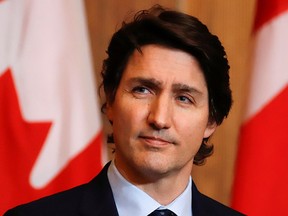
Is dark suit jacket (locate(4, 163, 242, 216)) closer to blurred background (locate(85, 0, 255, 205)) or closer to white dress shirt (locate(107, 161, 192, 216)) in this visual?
white dress shirt (locate(107, 161, 192, 216))

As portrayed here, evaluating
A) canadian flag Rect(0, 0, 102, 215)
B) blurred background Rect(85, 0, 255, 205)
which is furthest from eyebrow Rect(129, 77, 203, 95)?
blurred background Rect(85, 0, 255, 205)

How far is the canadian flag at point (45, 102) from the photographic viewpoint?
1.40 metres

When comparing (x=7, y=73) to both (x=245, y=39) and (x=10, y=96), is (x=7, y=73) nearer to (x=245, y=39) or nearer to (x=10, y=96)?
(x=10, y=96)

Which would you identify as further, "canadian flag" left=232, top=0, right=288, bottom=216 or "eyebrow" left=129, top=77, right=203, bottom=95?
"canadian flag" left=232, top=0, right=288, bottom=216

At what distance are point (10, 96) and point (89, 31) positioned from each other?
32 cm

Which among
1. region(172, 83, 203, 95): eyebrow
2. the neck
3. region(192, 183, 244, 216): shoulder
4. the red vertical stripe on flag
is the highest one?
region(172, 83, 203, 95): eyebrow

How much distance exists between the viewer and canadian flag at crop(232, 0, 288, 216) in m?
1.44

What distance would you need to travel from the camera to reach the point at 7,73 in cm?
139

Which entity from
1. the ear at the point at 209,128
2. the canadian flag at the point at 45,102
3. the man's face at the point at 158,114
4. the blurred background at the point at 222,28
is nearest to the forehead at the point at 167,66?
the man's face at the point at 158,114

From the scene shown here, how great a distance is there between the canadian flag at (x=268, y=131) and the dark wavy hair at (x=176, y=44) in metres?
0.32

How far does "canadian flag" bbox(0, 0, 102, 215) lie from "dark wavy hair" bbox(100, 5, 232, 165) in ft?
0.99

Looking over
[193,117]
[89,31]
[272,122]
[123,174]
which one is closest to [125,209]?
[123,174]

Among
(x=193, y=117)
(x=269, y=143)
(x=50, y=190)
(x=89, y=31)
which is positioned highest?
(x=193, y=117)

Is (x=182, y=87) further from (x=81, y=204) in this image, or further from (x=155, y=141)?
(x=81, y=204)
